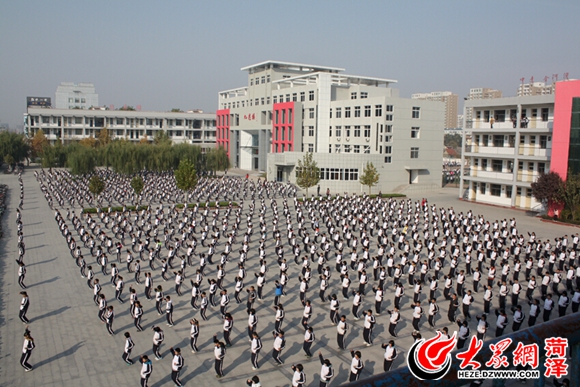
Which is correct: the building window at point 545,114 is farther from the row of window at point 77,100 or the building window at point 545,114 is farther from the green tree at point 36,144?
the row of window at point 77,100

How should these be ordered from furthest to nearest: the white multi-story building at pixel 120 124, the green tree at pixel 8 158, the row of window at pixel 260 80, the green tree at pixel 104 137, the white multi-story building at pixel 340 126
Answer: the white multi-story building at pixel 120 124 < the green tree at pixel 104 137 < the row of window at pixel 260 80 < the green tree at pixel 8 158 < the white multi-story building at pixel 340 126

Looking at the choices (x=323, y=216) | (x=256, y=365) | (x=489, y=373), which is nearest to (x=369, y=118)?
(x=323, y=216)

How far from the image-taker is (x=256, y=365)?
9023 mm

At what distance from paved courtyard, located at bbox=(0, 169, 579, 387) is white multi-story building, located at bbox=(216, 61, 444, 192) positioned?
82.8 feet

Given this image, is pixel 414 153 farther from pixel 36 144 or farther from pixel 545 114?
pixel 36 144

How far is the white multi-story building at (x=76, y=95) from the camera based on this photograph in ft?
371

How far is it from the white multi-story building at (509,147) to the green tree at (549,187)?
229 cm

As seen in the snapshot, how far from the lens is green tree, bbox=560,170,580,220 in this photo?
25266 mm

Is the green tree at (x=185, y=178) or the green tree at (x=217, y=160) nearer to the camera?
the green tree at (x=185, y=178)

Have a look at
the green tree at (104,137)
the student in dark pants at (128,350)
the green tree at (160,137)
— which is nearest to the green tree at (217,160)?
the green tree at (160,137)

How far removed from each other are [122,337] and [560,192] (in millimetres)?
24094

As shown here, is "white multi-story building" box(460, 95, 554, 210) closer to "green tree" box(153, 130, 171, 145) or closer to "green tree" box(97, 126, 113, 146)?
"green tree" box(153, 130, 171, 145)

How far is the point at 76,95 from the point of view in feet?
381

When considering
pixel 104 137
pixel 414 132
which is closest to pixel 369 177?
pixel 414 132
